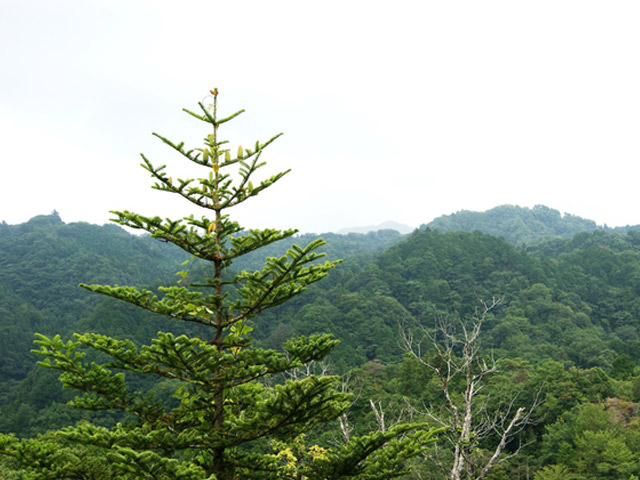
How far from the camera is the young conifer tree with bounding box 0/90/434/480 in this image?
4.11 meters

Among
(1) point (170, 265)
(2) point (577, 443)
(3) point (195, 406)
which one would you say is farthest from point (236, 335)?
(1) point (170, 265)

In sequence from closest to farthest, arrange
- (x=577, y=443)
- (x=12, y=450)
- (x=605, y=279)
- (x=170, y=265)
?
(x=12, y=450), (x=577, y=443), (x=605, y=279), (x=170, y=265)

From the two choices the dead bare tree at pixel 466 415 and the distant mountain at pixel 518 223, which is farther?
the distant mountain at pixel 518 223

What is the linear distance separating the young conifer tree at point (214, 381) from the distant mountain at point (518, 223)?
134 metres

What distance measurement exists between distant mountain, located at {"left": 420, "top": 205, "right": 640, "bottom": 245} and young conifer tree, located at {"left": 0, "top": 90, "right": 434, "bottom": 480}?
5292 inches

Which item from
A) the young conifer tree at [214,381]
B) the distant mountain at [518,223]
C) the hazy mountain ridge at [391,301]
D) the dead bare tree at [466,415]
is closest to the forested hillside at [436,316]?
the hazy mountain ridge at [391,301]

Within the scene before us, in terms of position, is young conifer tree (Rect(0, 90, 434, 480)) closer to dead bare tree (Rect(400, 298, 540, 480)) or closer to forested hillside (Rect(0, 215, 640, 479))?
dead bare tree (Rect(400, 298, 540, 480))

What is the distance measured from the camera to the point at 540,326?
54469 mm

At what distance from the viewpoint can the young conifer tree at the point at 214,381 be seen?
4.11 meters

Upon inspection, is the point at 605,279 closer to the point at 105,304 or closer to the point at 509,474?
the point at 509,474

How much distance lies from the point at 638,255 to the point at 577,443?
194ft

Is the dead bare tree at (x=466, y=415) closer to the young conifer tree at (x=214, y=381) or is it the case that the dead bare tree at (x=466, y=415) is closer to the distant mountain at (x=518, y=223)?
A: the young conifer tree at (x=214, y=381)

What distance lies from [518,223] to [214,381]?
148630mm

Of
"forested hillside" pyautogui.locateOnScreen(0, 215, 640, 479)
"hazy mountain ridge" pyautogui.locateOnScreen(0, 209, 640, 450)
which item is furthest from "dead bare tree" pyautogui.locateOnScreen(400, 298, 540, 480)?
"hazy mountain ridge" pyautogui.locateOnScreen(0, 209, 640, 450)
